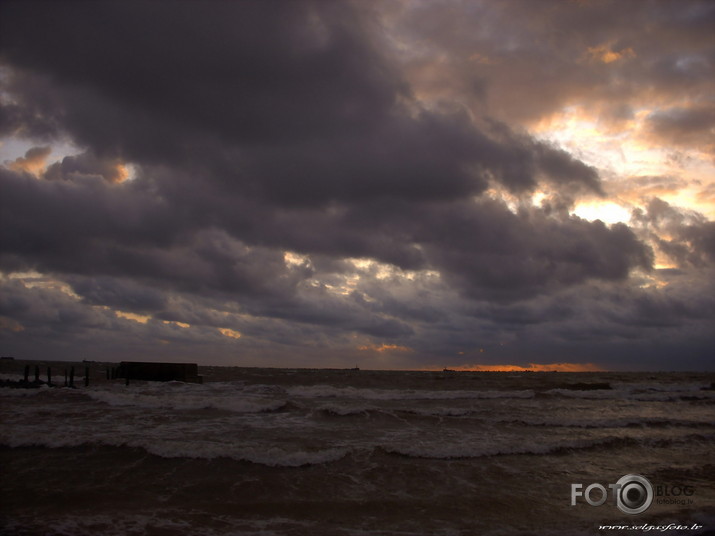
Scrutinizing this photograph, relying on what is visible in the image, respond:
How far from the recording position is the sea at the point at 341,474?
33.1 ft

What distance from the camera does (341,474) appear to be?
45.1ft

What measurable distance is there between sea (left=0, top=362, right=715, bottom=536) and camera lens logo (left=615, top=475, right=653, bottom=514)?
80 millimetres

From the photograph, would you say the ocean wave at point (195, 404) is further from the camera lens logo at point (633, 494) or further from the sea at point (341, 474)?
the camera lens logo at point (633, 494)

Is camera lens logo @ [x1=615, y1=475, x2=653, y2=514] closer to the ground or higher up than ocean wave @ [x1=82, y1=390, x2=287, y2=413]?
higher up

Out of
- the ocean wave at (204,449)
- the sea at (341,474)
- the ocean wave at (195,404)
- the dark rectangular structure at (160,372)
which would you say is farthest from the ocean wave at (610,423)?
the dark rectangular structure at (160,372)

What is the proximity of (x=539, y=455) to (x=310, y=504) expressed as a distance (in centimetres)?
938

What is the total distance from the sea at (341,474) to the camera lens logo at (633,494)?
0.26 feet

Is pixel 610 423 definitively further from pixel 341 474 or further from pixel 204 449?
pixel 204 449

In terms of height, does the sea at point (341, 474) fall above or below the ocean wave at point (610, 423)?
above

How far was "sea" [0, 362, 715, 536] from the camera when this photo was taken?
10102 millimetres

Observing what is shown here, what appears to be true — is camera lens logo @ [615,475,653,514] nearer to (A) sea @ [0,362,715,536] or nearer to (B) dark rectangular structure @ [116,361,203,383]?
(A) sea @ [0,362,715,536]

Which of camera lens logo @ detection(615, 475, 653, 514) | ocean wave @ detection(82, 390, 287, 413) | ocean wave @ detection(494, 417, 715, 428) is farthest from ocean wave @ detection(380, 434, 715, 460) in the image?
ocean wave @ detection(82, 390, 287, 413)

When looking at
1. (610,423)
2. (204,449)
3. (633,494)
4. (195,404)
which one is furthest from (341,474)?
(610,423)

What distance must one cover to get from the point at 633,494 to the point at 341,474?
768 centimetres
